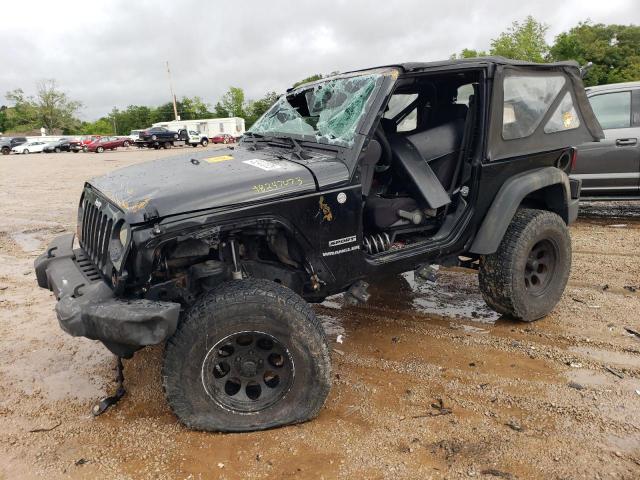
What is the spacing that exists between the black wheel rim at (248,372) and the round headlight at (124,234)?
0.74 metres

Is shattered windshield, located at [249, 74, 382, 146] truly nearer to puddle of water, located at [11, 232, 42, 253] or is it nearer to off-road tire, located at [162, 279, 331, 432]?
off-road tire, located at [162, 279, 331, 432]

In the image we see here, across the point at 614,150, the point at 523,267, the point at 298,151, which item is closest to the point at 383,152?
the point at 298,151

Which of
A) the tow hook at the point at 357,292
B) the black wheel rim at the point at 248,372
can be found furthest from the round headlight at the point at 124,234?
the tow hook at the point at 357,292

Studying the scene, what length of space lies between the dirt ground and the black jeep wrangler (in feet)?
0.85

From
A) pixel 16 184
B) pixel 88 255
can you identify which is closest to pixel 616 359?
pixel 88 255

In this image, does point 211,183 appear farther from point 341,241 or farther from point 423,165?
point 423,165

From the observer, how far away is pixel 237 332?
2.66 metres

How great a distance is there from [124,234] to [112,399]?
1144 mm

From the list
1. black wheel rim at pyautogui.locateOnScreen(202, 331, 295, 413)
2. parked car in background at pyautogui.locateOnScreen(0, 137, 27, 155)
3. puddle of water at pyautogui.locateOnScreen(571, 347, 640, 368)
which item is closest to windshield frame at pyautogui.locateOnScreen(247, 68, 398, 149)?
black wheel rim at pyautogui.locateOnScreen(202, 331, 295, 413)

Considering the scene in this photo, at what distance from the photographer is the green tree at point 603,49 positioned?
35094 millimetres

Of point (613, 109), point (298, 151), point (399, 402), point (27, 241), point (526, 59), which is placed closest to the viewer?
point (399, 402)

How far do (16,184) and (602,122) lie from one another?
47.9 feet

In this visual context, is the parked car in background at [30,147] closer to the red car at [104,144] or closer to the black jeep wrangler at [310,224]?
the red car at [104,144]

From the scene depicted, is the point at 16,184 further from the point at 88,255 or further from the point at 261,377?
the point at 261,377
